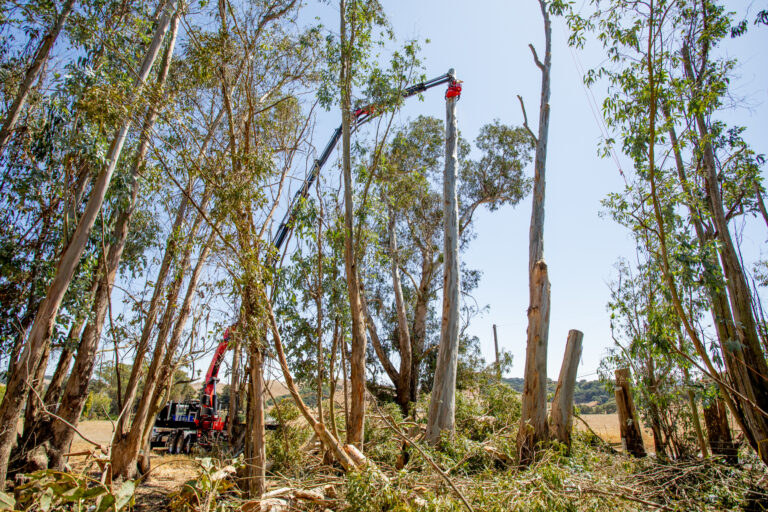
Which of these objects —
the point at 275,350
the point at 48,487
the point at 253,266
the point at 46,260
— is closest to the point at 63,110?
the point at 46,260

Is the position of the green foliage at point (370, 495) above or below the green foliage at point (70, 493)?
below

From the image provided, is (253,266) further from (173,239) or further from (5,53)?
(5,53)

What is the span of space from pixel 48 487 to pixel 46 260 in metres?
5.88

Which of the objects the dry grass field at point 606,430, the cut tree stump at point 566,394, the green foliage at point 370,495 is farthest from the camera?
the dry grass field at point 606,430

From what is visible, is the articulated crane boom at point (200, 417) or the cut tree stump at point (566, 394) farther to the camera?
the articulated crane boom at point (200, 417)

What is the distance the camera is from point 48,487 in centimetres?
165

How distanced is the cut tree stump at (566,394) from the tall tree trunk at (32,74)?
7922 millimetres

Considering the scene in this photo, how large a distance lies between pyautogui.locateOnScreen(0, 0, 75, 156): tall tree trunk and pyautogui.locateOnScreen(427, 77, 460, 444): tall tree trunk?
6.06 metres

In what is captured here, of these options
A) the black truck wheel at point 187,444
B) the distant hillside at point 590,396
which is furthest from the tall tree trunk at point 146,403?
the distant hillside at point 590,396

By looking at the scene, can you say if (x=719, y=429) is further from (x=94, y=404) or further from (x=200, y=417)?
(x=94, y=404)

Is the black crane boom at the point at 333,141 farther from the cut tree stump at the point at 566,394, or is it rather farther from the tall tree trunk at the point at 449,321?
the cut tree stump at the point at 566,394

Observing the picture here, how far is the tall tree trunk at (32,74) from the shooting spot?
210 inches

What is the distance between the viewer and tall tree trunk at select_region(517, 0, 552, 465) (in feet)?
17.0

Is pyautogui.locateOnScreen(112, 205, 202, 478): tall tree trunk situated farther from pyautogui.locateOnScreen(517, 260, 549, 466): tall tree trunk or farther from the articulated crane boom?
pyautogui.locateOnScreen(517, 260, 549, 466): tall tree trunk
